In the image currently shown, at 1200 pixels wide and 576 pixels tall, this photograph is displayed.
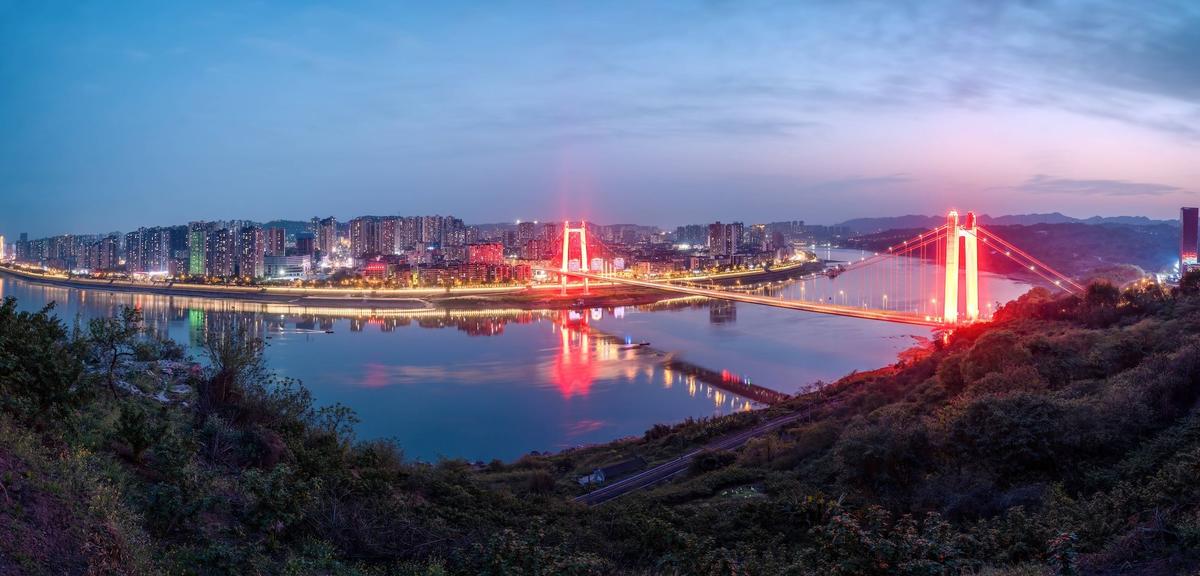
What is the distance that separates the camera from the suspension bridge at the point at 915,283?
25.4 ft

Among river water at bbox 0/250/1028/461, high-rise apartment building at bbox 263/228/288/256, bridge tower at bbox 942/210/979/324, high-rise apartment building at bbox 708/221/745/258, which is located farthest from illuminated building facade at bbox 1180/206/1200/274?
high-rise apartment building at bbox 263/228/288/256

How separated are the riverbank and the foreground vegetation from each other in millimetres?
12761

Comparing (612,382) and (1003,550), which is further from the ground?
(1003,550)

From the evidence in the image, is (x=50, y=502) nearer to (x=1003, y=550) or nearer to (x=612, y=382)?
(x=1003, y=550)

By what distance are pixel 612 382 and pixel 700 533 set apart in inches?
238

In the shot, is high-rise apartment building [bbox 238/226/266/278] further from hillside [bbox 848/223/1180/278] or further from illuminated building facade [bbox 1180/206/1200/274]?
illuminated building facade [bbox 1180/206/1200/274]

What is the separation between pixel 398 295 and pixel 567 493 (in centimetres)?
1535

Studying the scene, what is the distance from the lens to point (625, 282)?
606 inches

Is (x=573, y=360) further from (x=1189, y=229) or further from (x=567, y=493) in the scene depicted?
(x=1189, y=229)

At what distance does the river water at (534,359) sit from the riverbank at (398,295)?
97cm

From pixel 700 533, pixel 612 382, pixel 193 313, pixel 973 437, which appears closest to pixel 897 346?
pixel 612 382

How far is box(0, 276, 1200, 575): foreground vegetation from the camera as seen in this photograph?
4.09ft

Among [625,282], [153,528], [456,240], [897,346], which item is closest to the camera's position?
[153,528]

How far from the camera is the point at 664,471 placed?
13.2 ft
